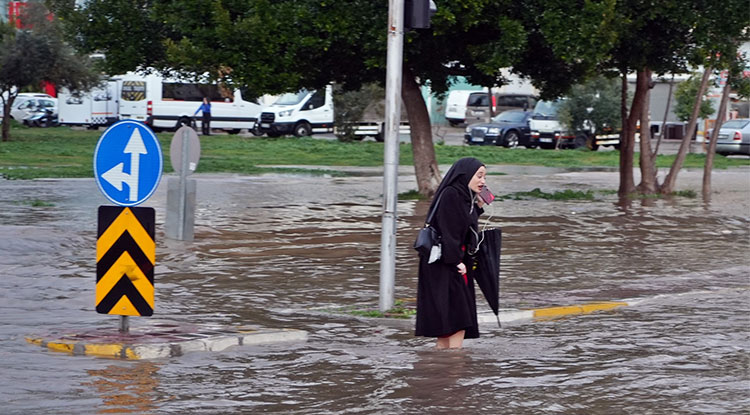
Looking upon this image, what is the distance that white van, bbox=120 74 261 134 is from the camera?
159 ft

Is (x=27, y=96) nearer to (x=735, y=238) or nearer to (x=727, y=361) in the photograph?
(x=735, y=238)

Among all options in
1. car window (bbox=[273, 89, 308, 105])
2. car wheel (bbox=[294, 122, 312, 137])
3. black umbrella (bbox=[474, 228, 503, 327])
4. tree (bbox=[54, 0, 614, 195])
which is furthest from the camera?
car wheel (bbox=[294, 122, 312, 137])

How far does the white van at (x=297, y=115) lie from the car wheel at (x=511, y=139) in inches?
286

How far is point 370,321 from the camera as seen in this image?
33.9 ft

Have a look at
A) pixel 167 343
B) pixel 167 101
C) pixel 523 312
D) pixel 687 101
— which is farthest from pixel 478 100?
pixel 167 343

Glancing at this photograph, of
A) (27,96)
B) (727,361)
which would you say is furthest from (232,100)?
(727,361)

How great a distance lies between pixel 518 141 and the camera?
4819 cm

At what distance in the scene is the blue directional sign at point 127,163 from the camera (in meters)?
8.97

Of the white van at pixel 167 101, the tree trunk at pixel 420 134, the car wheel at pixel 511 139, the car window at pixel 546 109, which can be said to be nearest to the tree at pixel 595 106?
the car window at pixel 546 109

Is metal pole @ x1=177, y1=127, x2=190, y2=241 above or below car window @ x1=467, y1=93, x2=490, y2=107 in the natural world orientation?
below

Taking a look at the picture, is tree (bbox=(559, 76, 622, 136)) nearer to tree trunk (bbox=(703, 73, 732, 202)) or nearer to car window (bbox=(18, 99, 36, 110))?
tree trunk (bbox=(703, 73, 732, 202))

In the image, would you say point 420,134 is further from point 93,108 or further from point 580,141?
point 93,108

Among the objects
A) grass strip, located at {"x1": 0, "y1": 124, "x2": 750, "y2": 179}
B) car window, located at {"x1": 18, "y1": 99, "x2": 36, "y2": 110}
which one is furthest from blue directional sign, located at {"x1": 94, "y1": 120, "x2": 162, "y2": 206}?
car window, located at {"x1": 18, "y1": 99, "x2": 36, "y2": 110}

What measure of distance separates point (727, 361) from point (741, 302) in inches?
130
